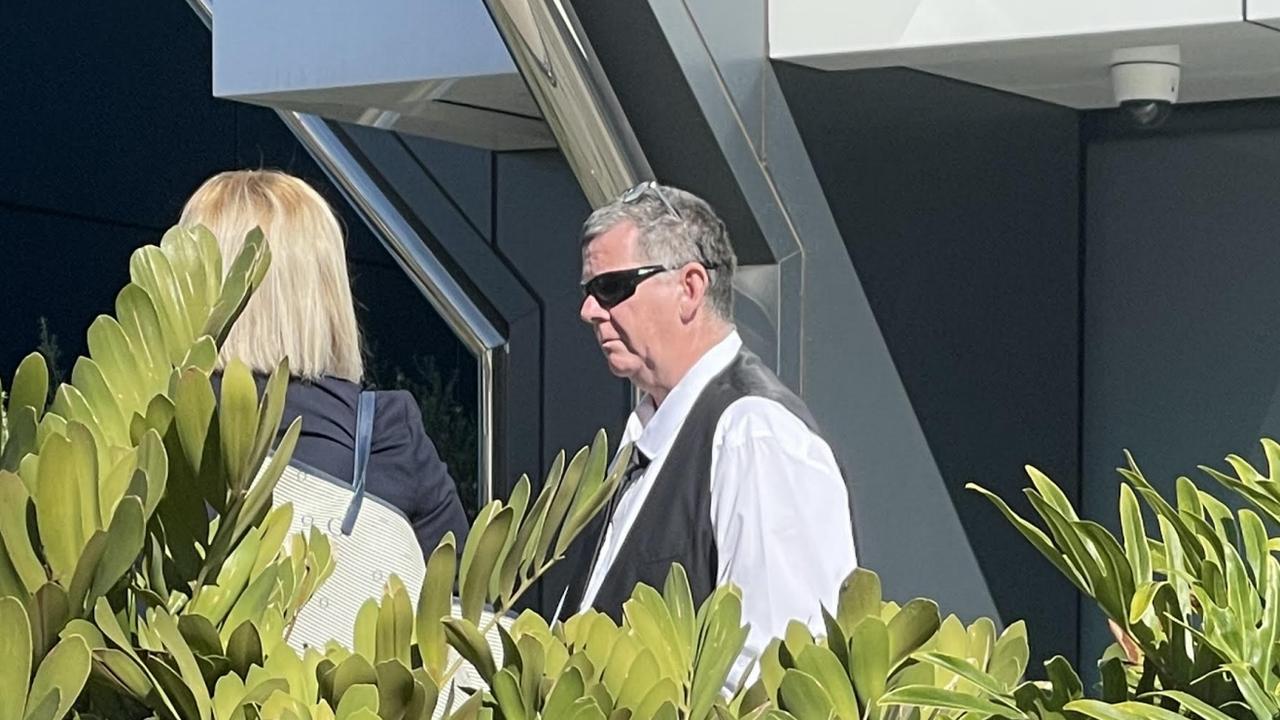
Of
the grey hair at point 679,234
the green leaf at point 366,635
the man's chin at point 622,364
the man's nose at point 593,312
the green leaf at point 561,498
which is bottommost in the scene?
the green leaf at point 366,635

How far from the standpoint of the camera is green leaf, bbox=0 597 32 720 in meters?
1.20

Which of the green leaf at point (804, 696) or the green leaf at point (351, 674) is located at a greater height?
the green leaf at point (351, 674)

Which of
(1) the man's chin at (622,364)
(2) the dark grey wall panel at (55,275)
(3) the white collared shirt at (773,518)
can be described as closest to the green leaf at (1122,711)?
(3) the white collared shirt at (773,518)

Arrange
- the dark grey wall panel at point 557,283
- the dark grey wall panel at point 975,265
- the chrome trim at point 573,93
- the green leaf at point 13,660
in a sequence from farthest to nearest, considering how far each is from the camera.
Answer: the dark grey wall panel at point 557,283 → the dark grey wall panel at point 975,265 → the chrome trim at point 573,93 → the green leaf at point 13,660

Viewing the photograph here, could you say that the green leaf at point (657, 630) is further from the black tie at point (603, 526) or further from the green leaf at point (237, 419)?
the black tie at point (603, 526)

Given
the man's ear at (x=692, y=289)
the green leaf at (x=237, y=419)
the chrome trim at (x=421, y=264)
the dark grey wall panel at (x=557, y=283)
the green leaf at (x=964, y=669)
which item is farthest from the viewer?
the chrome trim at (x=421, y=264)

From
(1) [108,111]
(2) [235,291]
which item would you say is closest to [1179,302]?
(2) [235,291]

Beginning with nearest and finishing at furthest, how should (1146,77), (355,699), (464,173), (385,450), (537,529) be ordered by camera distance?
(355,699) → (537,529) → (385,450) → (1146,77) → (464,173)

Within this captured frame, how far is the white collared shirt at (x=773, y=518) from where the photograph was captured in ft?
8.58

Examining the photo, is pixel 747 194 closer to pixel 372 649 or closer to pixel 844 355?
pixel 844 355

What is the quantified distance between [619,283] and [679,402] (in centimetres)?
24

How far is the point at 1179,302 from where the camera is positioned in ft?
20.3

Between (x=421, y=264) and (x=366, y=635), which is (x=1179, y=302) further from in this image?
(x=366, y=635)

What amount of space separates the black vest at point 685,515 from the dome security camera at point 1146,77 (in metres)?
Result: 2.27
